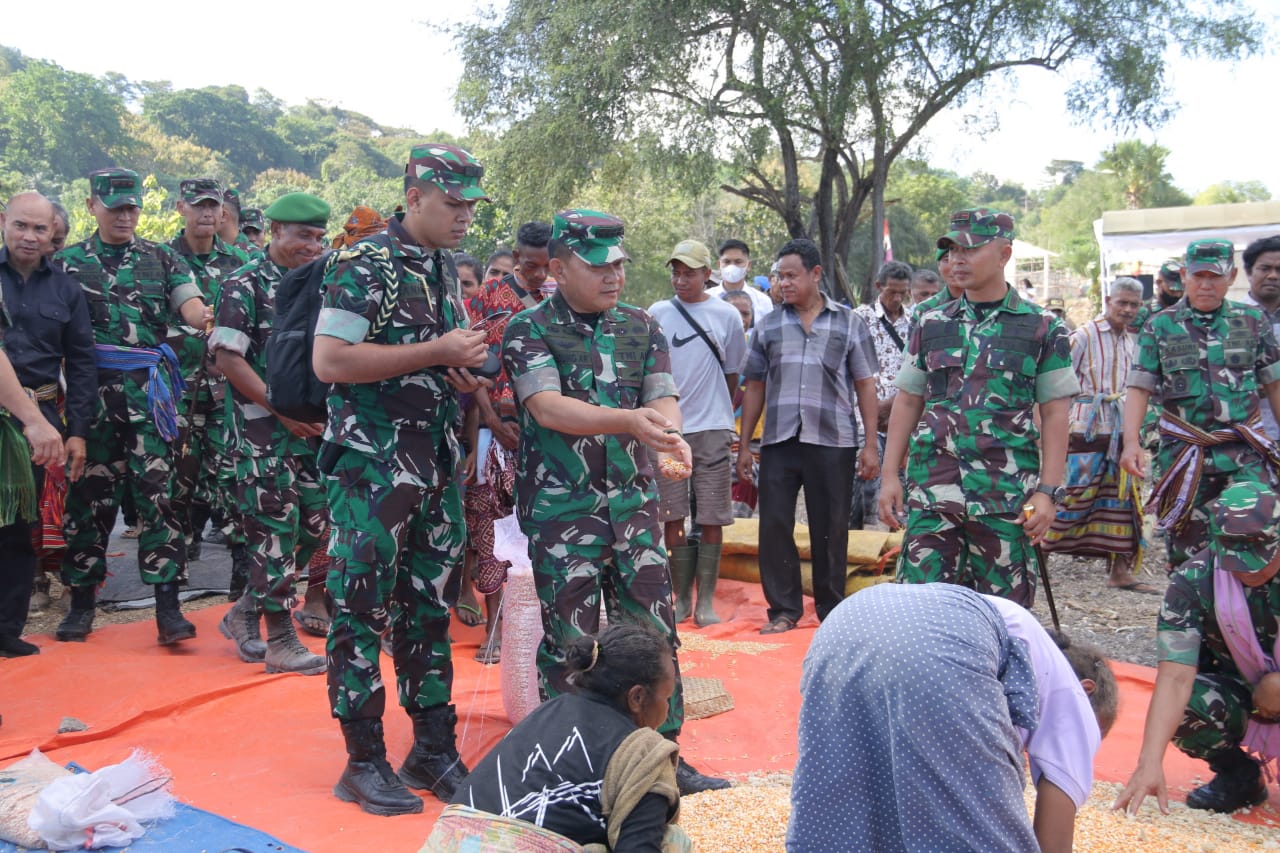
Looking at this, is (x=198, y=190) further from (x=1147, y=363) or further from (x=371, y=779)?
(x=1147, y=363)

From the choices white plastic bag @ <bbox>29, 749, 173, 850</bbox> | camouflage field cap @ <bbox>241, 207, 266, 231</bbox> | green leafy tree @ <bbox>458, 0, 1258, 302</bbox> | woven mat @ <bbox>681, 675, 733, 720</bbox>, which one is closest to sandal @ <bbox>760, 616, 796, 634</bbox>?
woven mat @ <bbox>681, 675, 733, 720</bbox>

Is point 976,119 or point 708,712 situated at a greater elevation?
point 976,119

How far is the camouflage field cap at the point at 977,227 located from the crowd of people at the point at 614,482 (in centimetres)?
2

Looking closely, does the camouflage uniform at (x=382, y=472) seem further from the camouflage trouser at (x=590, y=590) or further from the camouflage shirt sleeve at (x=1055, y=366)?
the camouflage shirt sleeve at (x=1055, y=366)

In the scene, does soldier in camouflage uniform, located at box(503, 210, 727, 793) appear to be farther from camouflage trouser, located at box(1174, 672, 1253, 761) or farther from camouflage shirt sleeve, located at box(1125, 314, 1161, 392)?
camouflage shirt sleeve, located at box(1125, 314, 1161, 392)

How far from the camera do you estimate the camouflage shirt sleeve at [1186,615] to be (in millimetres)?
3898

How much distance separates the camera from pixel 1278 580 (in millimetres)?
4000

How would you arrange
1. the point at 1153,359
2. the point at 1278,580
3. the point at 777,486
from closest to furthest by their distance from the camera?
1. the point at 1278,580
2. the point at 1153,359
3. the point at 777,486

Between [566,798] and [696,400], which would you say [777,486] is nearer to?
[696,400]

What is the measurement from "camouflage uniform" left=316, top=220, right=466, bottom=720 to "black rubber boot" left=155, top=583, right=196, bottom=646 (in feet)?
7.38

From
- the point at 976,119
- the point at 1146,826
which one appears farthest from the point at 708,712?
the point at 976,119

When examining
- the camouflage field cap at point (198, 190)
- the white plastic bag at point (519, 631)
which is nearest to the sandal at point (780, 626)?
the white plastic bag at point (519, 631)

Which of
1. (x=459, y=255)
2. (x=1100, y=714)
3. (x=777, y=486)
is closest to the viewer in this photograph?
(x=1100, y=714)

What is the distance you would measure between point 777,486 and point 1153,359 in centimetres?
209
